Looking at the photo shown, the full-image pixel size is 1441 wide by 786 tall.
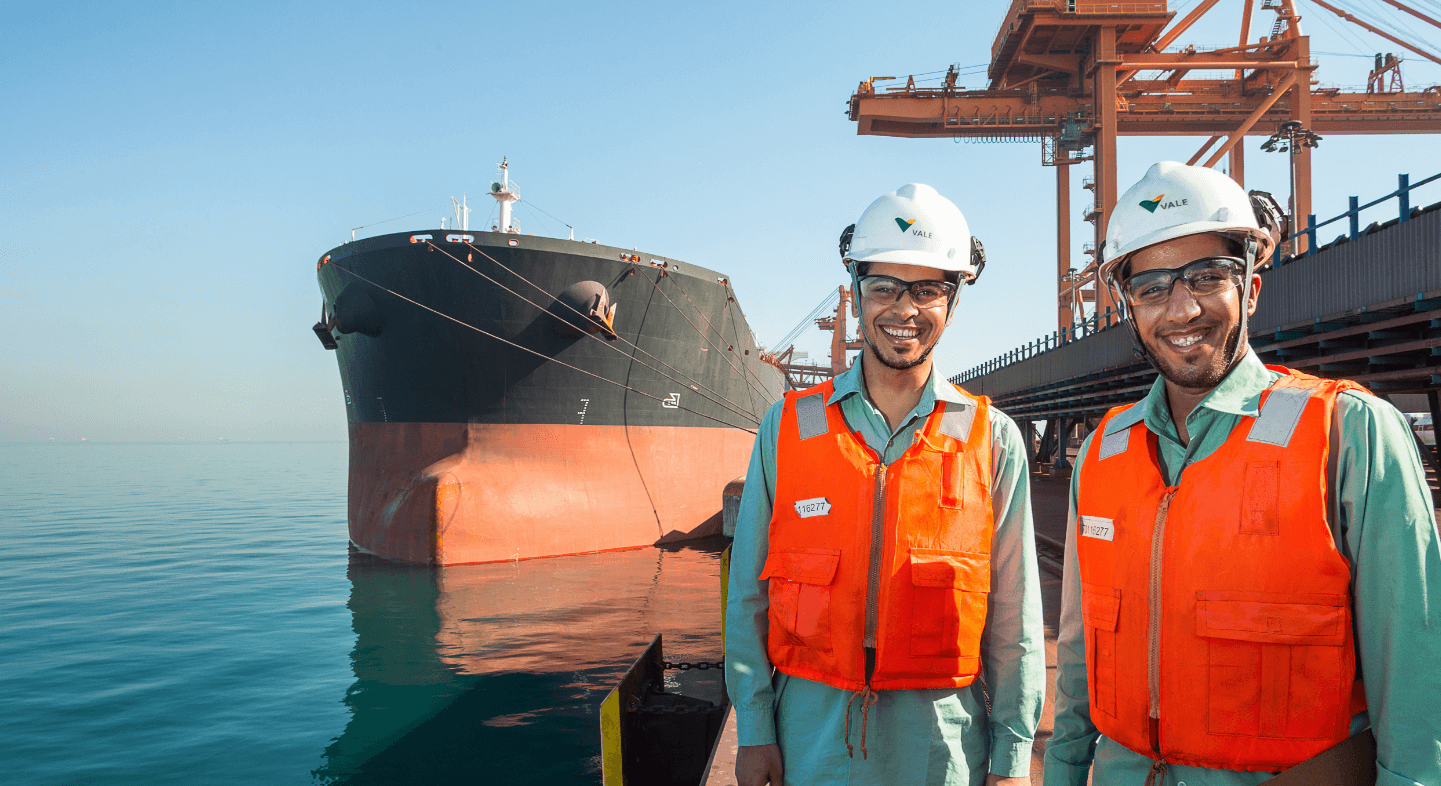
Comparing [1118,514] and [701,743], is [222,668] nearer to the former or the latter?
[701,743]

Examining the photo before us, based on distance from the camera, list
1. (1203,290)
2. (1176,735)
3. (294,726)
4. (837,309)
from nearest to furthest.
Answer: (1176,735) < (1203,290) < (294,726) < (837,309)

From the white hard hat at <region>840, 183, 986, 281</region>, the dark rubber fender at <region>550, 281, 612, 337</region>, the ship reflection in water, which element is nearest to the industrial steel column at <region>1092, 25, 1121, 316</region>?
the dark rubber fender at <region>550, 281, 612, 337</region>

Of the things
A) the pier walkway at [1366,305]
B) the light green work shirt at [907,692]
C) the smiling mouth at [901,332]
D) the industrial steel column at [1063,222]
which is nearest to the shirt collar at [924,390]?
the light green work shirt at [907,692]

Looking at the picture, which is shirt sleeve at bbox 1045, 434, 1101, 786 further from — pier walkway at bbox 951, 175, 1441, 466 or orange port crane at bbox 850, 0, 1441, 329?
orange port crane at bbox 850, 0, 1441, 329

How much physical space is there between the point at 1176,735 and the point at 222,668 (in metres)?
10.0

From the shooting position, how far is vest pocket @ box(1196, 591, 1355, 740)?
1.47 m

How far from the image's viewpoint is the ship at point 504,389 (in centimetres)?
1368

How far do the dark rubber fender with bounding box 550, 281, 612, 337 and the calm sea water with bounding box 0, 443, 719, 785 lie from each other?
4.41 meters

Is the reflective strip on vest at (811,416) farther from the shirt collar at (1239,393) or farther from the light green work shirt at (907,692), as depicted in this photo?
the shirt collar at (1239,393)

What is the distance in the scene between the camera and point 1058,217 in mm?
30125

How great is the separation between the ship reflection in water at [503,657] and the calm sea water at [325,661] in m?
0.03

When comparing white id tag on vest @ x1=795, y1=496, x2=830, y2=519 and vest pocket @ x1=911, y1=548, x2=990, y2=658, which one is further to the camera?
white id tag on vest @ x1=795, y1=496, x2=830, y2=519

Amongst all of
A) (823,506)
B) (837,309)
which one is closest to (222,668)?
(823,506)

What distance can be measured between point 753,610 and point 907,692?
478 millimetres
